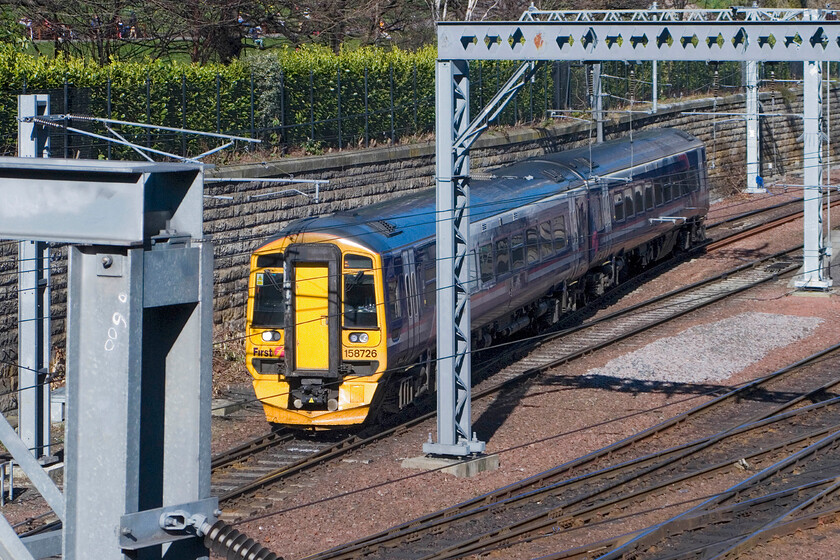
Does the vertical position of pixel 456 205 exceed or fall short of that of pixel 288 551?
it exceeds it

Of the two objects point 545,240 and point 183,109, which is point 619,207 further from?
point 183,109

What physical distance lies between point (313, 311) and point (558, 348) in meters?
6.80

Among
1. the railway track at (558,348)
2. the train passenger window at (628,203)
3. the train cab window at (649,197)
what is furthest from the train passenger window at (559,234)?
the train cab window at (649,197)

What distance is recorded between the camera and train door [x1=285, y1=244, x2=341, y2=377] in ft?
45.3

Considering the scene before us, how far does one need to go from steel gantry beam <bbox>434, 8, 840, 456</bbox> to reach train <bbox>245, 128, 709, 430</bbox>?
933 mm

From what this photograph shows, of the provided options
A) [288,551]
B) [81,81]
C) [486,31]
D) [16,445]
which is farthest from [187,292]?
[81,81]

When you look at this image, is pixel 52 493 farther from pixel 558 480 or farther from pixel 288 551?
pixel 558 480

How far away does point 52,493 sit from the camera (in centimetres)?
366

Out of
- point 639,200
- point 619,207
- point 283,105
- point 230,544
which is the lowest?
point 230,544

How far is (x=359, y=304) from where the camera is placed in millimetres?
13945

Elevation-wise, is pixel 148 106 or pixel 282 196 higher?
pixel 148 106

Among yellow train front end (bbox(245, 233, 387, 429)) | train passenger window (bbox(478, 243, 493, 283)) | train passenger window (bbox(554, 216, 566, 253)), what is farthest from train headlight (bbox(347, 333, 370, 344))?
train passenger window (bbox(554, 216, 566, 253))

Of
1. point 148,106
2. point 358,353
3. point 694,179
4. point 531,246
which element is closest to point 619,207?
point 531,246

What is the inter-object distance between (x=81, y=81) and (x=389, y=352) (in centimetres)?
728
